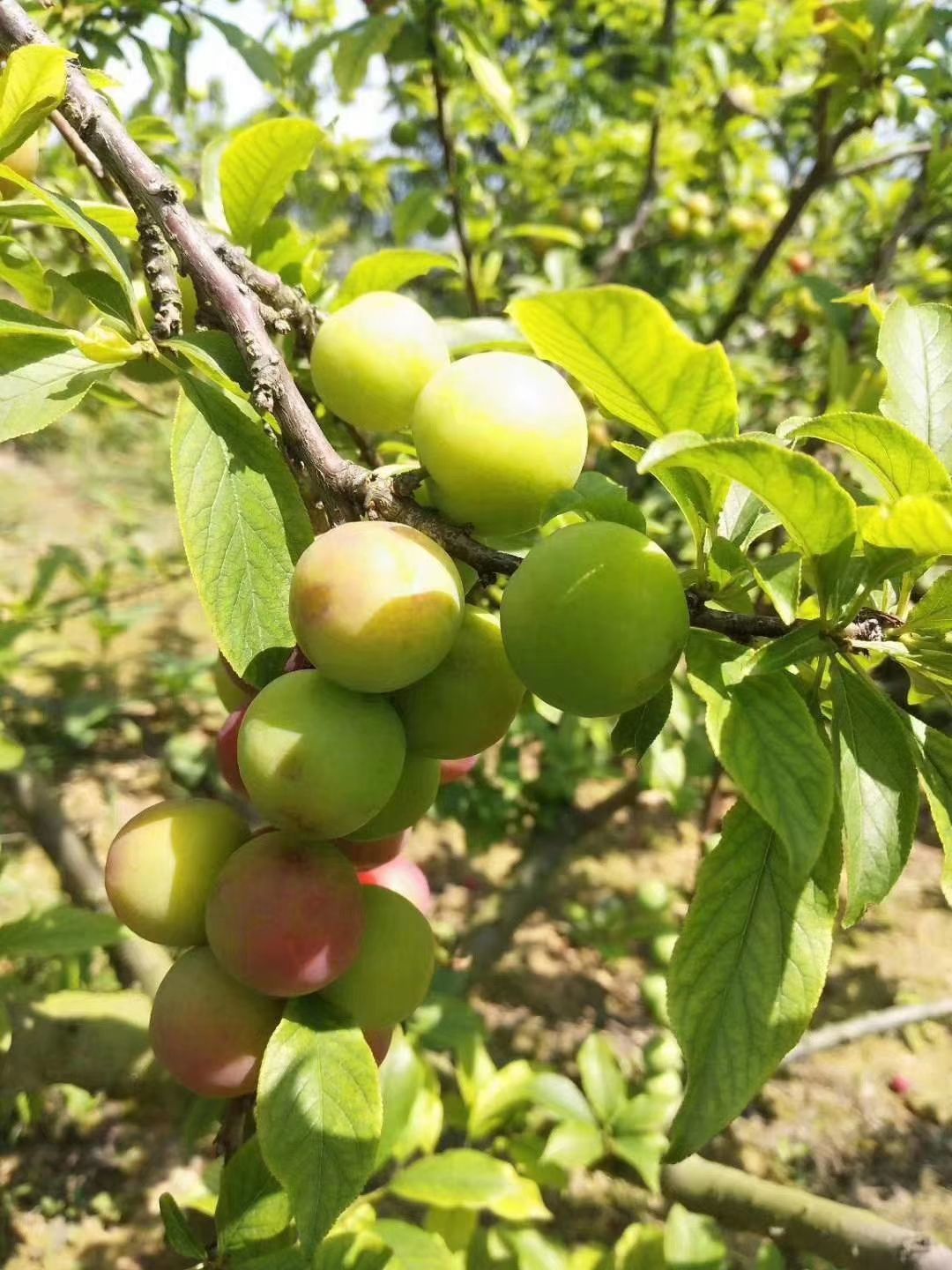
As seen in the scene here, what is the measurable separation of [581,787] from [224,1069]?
2794 millimetres

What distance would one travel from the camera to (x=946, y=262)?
3.02m

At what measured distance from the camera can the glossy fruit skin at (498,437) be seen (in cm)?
63

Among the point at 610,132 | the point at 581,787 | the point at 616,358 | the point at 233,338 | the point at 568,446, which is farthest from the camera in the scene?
the point at 581,787

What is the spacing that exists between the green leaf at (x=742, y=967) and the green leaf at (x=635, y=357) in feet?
0.98

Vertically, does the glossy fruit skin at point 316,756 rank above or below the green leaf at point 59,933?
above

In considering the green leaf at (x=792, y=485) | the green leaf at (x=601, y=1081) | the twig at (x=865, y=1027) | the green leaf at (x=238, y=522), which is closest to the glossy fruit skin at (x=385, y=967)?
the green leaf at (x=238, y=522)

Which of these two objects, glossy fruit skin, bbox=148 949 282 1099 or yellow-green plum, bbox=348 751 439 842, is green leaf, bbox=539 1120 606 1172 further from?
yellow-green plum, bbox=348 751 439 842

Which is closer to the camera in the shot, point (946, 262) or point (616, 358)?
point (616, 358)

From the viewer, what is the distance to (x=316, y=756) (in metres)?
0.61

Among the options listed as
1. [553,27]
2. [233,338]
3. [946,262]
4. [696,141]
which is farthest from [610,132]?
[233,338]

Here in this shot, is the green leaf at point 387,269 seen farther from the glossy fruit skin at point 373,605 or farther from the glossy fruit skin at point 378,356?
the glossy fruit skin at point 373,605

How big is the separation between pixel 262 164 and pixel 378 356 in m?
0.34

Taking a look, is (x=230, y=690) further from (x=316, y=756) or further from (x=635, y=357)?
(x=635, y=357)

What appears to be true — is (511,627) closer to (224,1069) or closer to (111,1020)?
(224,1069)
